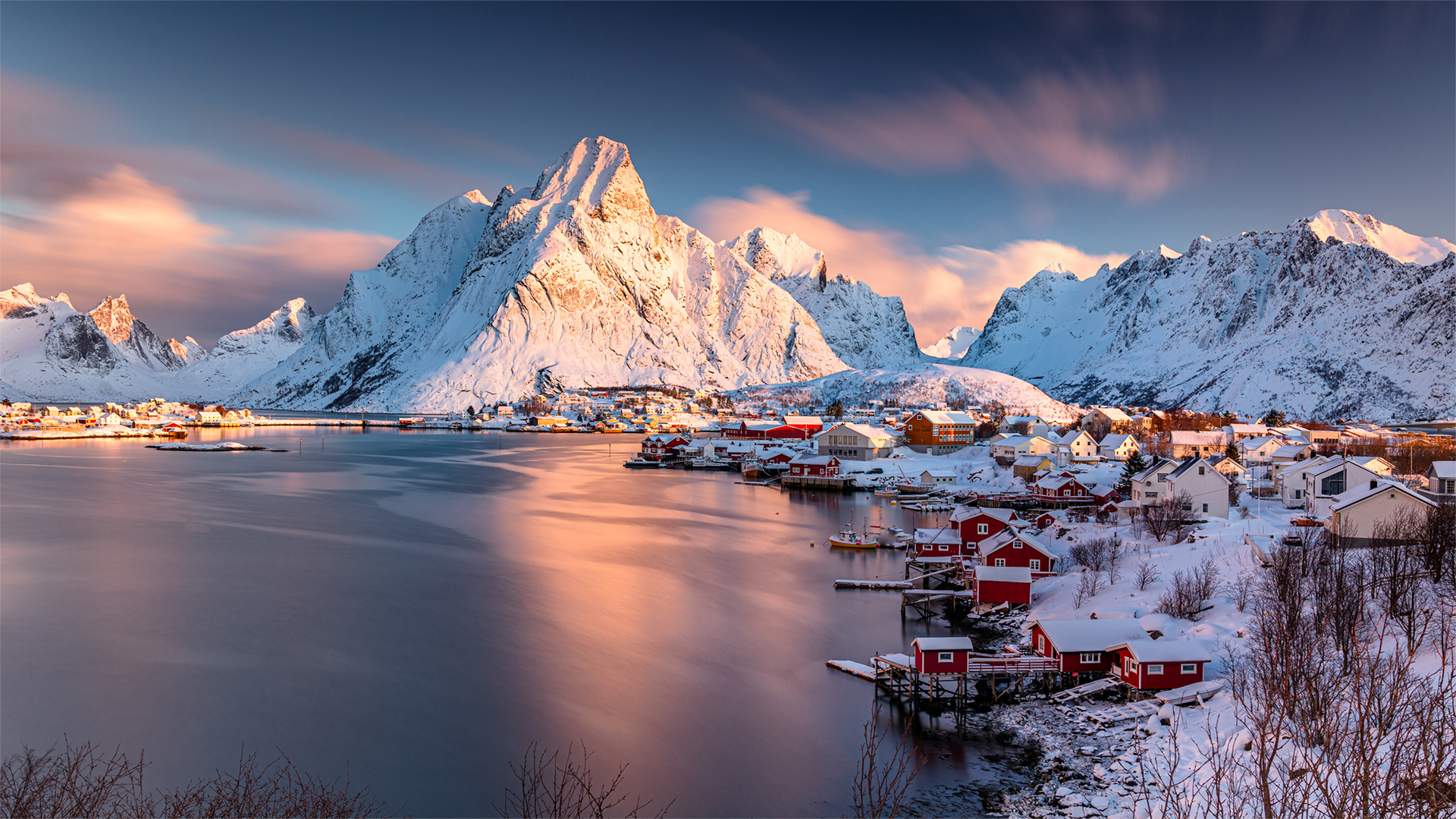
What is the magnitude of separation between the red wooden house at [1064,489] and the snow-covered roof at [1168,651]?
20906mm

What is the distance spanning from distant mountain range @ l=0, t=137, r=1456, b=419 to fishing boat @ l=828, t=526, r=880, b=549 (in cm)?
7335

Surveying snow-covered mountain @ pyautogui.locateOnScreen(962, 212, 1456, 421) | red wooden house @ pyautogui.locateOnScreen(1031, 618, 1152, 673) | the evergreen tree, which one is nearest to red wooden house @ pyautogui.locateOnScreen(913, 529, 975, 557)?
red wooden house @ pyautogui.locateOnScreen(1031, 618, 1152, 673)

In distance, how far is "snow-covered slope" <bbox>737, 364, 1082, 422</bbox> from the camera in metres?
97.1

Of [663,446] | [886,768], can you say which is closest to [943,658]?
[886,768]

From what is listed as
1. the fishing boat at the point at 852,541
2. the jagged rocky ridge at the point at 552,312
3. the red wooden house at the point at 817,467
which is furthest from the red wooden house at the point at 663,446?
the jagged rocky ridge at the point at 552,312

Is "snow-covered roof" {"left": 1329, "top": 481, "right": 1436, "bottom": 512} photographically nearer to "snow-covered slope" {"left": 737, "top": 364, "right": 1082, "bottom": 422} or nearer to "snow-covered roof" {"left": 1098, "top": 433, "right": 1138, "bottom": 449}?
"snow-covered roof" {"left": 1098, "top": 433, "right": 1138, "bottom": 449}

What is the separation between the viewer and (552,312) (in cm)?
12925

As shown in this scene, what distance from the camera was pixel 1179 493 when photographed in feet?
87.3

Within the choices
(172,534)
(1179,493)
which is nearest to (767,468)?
(1179,493)

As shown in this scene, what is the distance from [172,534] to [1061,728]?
2784 centimetres

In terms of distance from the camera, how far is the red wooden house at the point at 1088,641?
13.6 m

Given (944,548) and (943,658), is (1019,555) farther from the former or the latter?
(943,658)

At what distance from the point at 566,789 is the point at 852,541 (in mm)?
16767

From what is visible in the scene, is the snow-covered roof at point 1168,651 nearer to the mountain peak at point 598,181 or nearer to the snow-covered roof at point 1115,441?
the snow-covered roof at point 1115,441
